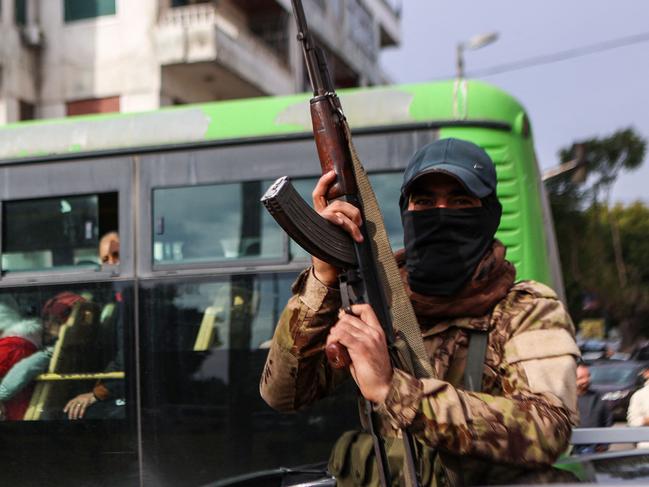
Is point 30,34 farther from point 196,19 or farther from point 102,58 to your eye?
point 196,19

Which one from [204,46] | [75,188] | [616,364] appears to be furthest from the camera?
[616,364]

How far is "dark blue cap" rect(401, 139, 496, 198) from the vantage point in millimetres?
1684

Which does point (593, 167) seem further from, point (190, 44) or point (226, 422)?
point (226, 422)

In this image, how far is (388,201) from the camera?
354 cm

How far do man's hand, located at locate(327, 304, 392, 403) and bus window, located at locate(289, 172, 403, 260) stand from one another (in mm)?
2055

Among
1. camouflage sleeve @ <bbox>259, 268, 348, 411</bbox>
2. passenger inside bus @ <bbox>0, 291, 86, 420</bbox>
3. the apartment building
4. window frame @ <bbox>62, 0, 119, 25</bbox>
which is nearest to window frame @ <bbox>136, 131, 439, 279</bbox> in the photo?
passenger inside bus @ <bbox>0, 291, 86, 420</bbox>

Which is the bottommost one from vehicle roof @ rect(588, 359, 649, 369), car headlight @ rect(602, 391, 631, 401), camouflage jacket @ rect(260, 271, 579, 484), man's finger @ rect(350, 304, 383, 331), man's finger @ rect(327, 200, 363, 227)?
car headlight @ rect(602, 391, 631, 401)

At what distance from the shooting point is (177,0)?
14.8 metres

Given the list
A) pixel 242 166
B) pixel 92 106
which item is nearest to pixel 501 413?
pixel 242 166

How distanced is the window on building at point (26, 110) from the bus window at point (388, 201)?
455 inches

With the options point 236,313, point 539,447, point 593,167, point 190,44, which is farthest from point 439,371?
point 593,167

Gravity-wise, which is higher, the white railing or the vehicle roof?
the white railing

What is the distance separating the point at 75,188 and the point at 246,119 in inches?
37.9

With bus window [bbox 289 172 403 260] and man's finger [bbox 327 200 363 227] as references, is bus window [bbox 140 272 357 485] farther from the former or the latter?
man's finger [bbox 327 200 363 227]
